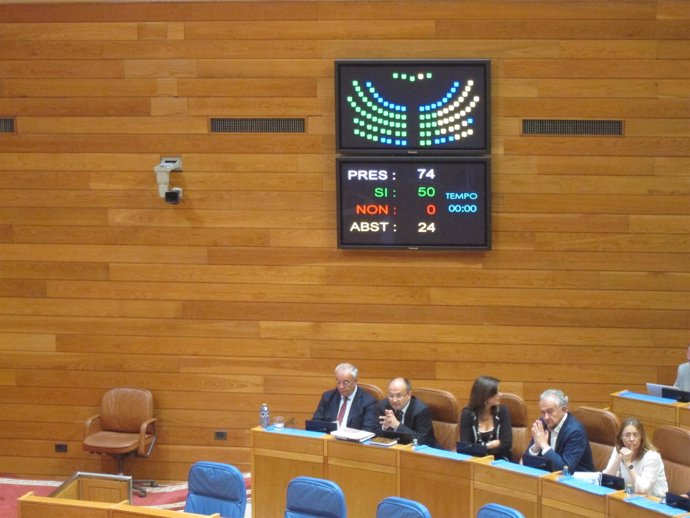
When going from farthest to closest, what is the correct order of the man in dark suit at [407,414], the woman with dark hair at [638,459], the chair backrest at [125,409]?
the chair backrest at [125,409] < the man in dark suit at [407,414] < the woman with dark hair at [638,459]

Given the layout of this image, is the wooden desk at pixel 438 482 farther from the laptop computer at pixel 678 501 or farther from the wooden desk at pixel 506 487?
the laptop computer at pixel 678 501

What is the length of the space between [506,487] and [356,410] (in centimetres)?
171

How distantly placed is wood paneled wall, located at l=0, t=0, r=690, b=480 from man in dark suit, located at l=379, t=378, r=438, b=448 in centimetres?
123

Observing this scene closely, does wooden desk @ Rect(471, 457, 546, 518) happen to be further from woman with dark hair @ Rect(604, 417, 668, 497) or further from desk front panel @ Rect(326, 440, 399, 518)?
desk front panel @ Rect(326, 440, 399, 518)

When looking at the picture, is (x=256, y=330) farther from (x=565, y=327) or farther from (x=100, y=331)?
(x=565, y=327)

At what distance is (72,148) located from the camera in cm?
916

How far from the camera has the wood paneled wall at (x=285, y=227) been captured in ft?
28.6

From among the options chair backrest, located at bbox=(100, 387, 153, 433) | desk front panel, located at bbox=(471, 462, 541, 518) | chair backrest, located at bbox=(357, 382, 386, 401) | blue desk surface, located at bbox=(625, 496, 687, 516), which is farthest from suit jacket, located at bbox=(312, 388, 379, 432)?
blue desk surface, located at bbox=(625, 496, 687, 516)

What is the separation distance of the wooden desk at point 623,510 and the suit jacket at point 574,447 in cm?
91

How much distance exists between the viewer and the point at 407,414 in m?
7.75

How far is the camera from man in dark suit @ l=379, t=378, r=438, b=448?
7645mm

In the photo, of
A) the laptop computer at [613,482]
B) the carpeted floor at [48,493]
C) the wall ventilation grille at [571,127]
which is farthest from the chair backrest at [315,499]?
the wall ventilation grille at [571,127]

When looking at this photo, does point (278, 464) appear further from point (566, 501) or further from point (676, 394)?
point (676, 394)

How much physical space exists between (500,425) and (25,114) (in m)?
4.84
